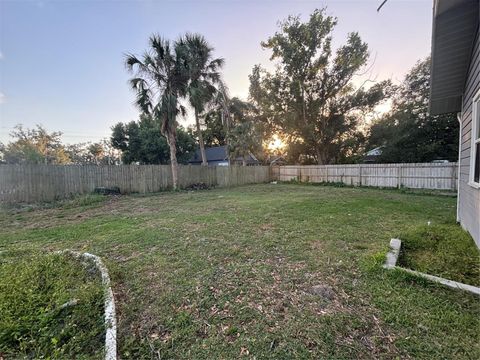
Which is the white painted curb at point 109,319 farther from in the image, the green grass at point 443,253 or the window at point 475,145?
the window at point 475,145

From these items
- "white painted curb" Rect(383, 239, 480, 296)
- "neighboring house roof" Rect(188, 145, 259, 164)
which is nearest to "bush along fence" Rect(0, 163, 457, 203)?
"neighboring house roof" Rect(188, 145, 259, 164)

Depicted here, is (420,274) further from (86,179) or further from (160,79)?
(160,79)

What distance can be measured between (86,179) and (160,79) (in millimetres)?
5571

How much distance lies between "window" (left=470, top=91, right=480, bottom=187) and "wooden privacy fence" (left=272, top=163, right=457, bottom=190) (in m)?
7.96

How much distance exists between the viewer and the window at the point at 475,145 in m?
2.88

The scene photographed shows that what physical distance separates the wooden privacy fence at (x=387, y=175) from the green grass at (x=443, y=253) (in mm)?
7421

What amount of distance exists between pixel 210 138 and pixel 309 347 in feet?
86.1

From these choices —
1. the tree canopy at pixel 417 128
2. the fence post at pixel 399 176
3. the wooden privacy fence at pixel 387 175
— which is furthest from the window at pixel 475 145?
the tree canopy at pixel 417 128

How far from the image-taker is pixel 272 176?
17109 mm

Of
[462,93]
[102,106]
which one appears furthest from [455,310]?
[102,106]

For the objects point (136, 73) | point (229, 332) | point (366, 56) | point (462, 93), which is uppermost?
point (366, 56)

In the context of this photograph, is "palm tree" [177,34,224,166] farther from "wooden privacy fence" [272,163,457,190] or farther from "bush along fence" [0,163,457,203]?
"wooden privacy fence" [272,163,457,190]

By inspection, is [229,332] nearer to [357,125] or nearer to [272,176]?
[272,176]

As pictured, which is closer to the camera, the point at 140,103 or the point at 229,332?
the point at 229,332
